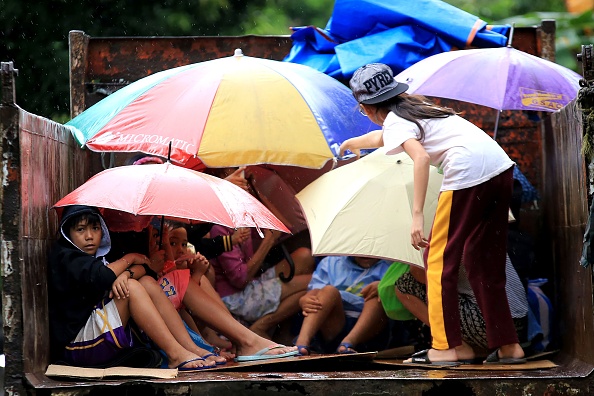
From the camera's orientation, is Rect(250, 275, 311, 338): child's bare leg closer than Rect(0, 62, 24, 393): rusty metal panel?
No

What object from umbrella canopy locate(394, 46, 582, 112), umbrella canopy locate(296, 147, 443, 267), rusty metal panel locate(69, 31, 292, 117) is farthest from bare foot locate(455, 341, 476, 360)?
rusty metal panel locate(69, 31, 292, 117)

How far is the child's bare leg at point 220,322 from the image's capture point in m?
4.89

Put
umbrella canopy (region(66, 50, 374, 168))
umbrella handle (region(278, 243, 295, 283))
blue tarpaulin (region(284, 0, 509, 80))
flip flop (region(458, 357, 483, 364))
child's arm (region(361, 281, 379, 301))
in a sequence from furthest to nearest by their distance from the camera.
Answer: blue tarpaulin (region(284, 0, 509, 80)), umbrella handle (region(278, 243, 295, 283)), child's arm (region(361, 281, 379, 301)), umbrella canopy (region(66, 50, 374, 168)), flip flop (region(458, 357, 483, 364))

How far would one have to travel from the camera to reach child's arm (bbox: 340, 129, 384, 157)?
4926 mm

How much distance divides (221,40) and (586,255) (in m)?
3.45

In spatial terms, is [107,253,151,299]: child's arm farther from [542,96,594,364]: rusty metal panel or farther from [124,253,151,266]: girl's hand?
[542,96,594,364]: rusty metal panel

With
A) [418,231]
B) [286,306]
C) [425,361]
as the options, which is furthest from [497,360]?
[286,306]

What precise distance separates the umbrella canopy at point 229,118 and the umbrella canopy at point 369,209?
24 centimetres

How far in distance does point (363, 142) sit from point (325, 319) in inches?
41.1

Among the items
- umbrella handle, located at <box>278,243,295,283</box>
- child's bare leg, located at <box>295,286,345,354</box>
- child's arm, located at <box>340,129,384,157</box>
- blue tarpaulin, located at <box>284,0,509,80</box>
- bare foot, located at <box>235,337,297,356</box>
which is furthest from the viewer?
blue tarpaulin, located at <box>284,0,509,80</box>

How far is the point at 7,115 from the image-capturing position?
388 cm

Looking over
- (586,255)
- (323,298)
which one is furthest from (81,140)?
(586,255)

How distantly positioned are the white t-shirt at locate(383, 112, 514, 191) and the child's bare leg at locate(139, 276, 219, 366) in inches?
50.4

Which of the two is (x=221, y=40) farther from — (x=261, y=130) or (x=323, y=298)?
(x=323, y=298)
